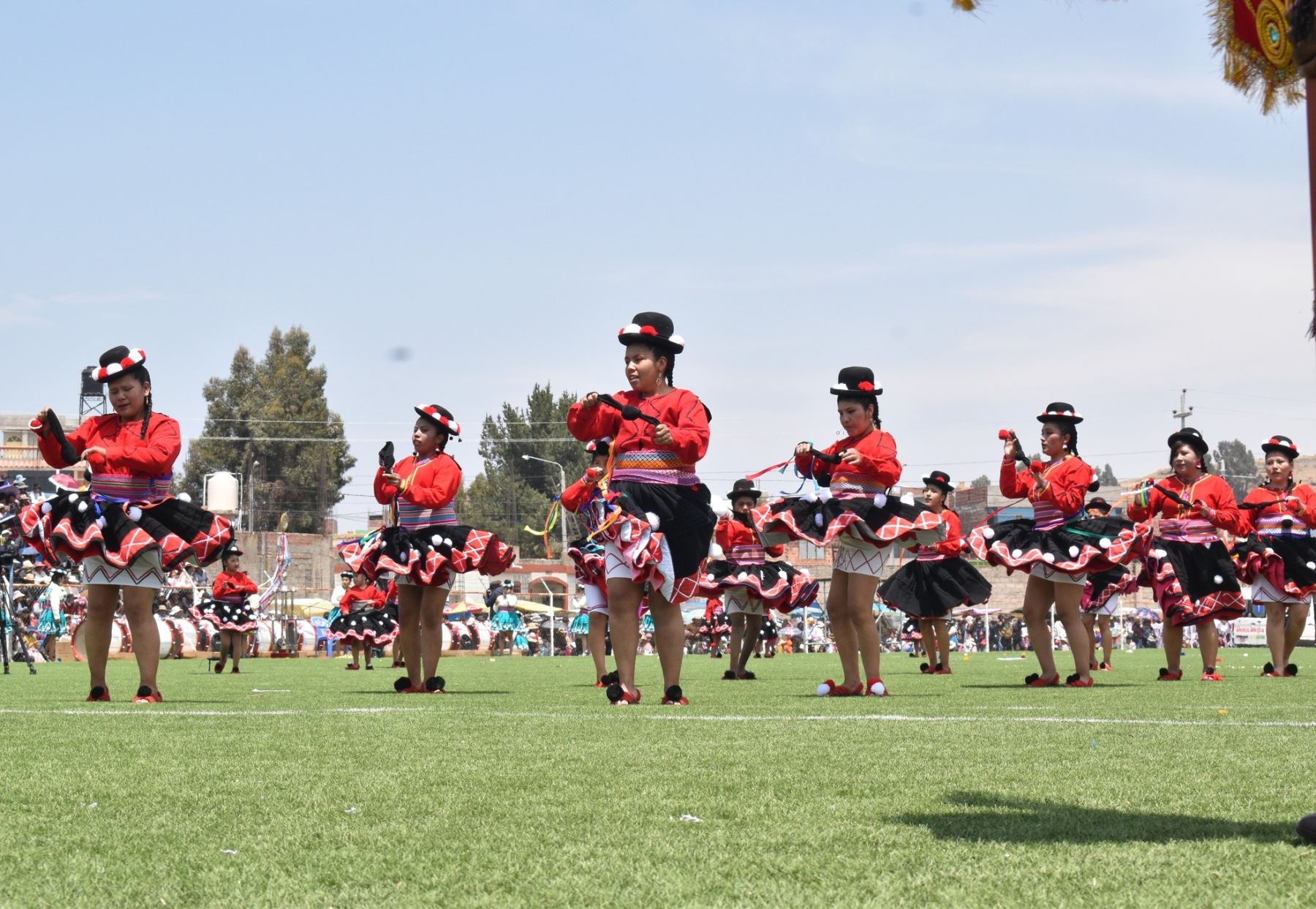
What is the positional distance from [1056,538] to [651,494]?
418cm

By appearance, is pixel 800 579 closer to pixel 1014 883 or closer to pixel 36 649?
pixel 1014 883

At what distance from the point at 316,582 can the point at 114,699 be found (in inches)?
2630

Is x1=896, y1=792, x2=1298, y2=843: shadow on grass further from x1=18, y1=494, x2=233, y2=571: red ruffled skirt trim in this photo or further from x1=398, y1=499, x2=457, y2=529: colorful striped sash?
x1=398, y1=499, x2=457, y2=529: colorful striped sash

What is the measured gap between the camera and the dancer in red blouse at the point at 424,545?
1139cm

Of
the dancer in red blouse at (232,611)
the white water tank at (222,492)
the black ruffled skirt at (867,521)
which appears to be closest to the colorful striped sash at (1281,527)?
the black ruffled skirt at (867,521)

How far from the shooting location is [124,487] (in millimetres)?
9109

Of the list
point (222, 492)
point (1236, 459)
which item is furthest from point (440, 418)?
point (1236, 459)

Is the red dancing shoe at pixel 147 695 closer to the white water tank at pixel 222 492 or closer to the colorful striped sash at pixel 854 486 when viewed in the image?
the colorful striped sash at pixel 854 486

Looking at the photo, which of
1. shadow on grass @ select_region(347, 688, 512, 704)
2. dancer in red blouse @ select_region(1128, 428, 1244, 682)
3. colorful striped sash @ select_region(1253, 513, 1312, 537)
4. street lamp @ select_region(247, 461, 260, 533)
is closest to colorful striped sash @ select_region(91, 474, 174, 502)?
shadow on grass @ select_region(347, 688, 512, 704)

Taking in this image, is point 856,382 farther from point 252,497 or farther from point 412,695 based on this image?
point 252,497

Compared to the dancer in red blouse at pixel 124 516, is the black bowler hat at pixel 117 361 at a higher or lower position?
higher

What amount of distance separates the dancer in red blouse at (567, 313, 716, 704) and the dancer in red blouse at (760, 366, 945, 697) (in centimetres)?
135

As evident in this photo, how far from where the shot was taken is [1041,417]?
39.1 feet

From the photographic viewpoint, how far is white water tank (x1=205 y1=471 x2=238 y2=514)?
59.4m
